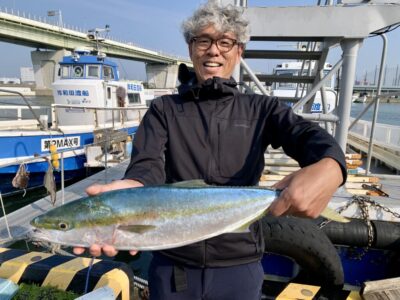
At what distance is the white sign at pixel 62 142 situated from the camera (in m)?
11.0

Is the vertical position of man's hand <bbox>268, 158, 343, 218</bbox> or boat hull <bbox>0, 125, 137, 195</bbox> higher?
man's hand <bbox>268, 158, 343, 218</bbox>

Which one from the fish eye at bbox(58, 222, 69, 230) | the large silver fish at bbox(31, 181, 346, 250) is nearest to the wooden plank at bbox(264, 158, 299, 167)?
the large silver fish at bbox(31, 181, 346, 250)

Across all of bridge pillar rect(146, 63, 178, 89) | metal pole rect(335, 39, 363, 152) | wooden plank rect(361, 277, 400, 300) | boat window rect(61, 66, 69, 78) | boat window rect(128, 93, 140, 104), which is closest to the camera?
wooden plank rect(361, 277, 400, 300)

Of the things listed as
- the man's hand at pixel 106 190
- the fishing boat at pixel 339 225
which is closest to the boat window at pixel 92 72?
the fishing boat at pixel 339 225

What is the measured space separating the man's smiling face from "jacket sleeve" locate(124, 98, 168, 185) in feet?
1.17

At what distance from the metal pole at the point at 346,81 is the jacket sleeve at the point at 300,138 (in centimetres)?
275

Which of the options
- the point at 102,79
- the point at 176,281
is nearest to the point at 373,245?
the point at 176,281

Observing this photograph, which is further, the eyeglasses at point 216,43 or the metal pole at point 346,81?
the metal pole at point 346,81

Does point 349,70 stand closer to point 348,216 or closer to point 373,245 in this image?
point 348,216

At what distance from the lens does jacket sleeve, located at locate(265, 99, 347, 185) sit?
1.60m

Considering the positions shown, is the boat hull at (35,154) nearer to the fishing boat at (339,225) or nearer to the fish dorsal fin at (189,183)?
the fishing boat at (339,225)

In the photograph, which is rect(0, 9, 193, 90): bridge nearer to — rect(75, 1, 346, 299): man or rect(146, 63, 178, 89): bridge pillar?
rect(146, 63, 178, 89): bridge pillar

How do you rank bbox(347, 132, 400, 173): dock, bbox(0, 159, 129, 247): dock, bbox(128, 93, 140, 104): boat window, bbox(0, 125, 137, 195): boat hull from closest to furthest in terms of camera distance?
bbox(0, 159, 129, 247): dock, bbox(0, 125, 137, 195): boat hull, bbox(347, 132, 400, 173): dock, bbox(128, 93, 140, 104): boat window

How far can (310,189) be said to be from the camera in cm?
145
